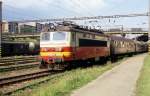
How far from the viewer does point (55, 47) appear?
2366 cm

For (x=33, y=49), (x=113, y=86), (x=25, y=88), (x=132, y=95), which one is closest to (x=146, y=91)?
(x=132, y=95)

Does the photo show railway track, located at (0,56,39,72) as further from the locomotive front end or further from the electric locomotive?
the locomotive front end

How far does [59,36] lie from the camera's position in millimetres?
23656

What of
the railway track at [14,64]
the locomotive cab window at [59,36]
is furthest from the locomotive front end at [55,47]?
the railway track at [14,64]

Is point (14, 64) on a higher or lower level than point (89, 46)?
lower

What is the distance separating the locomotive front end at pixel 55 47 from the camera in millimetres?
23219

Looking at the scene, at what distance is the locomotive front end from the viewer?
23.2 m

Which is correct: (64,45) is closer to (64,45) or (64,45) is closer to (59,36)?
(64,45)

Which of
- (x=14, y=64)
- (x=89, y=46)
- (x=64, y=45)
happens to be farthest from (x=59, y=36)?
(x=14, y=64)

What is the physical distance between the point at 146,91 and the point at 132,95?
2.85ft

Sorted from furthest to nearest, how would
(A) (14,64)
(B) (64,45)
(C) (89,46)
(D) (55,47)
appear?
(A) (14,64) → (C) (89,46) → (D) (55,47) → (B) (64,45)

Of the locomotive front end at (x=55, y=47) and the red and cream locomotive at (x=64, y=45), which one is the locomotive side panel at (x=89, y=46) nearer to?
the red and cream locomotive at (x=64, y=45)

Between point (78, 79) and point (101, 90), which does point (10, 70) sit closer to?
point (78, 79)

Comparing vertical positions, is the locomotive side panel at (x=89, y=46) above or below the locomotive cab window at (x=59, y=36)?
below
